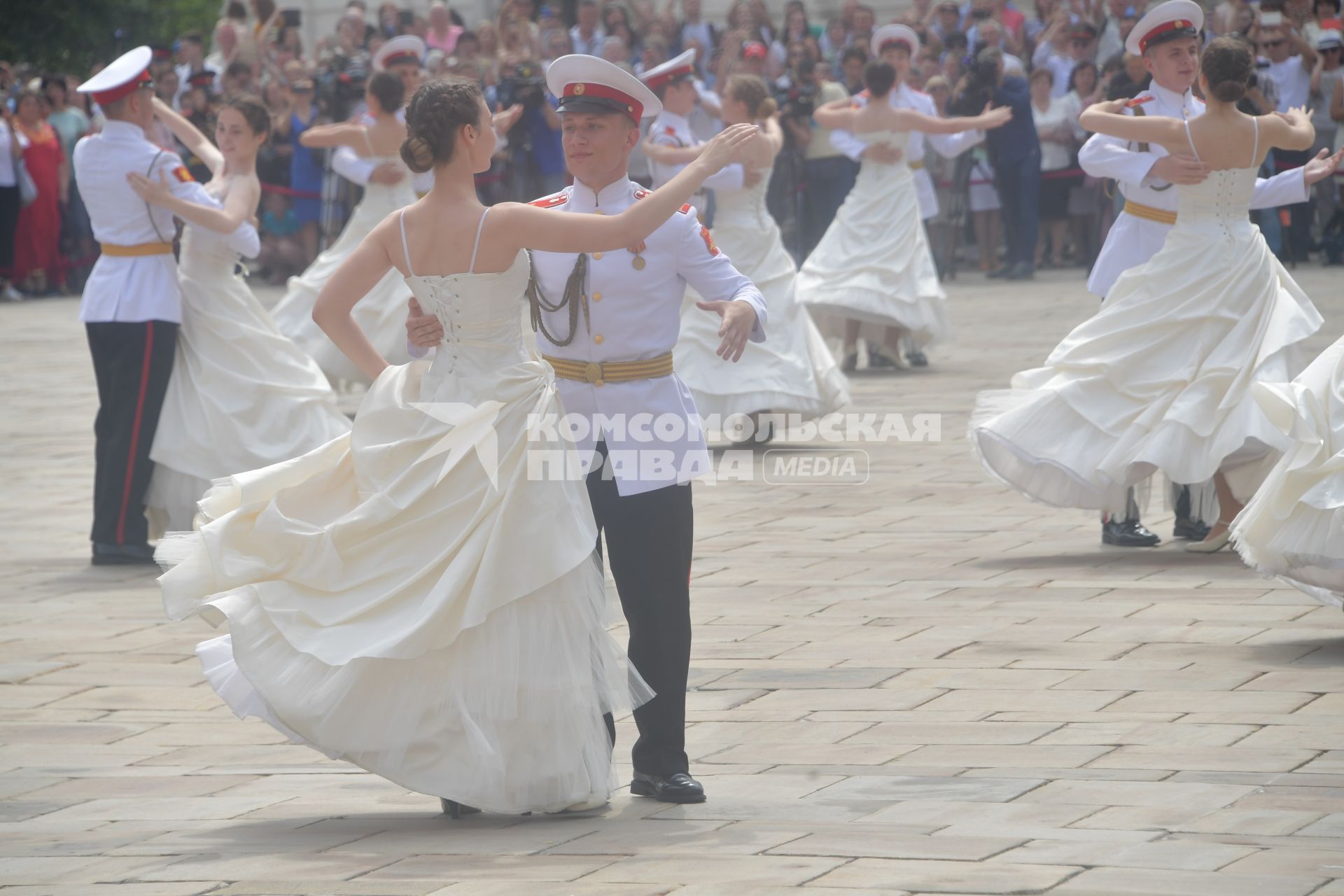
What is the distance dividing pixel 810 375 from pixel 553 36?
33.6 ft

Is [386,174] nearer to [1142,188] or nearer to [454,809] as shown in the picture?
[1142,188]

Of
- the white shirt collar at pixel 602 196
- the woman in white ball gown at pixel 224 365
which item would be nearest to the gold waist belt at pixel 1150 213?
the woman in white ball gown at pixel 224 365

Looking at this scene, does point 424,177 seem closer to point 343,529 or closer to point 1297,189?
point 1297,189

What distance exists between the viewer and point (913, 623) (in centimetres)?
671

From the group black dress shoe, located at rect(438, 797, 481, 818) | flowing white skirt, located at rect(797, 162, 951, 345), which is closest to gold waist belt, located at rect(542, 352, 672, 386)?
black dress shoe, located at rect(438, 797, 481, 818)

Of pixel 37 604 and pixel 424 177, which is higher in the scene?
pixel 424 177

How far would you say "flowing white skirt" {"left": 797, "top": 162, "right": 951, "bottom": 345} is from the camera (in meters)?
13.2

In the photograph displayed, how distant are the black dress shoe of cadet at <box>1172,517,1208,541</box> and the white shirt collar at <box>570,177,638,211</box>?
3816 millimetres

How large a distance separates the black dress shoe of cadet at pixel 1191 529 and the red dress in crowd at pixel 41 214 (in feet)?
50.3

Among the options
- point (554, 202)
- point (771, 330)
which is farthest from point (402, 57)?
point (554, 202)

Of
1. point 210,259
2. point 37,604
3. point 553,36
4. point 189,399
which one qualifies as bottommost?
point 37,604

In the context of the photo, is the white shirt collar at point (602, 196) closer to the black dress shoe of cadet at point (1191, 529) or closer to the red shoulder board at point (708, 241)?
the red shoulder board at point (708, 241)

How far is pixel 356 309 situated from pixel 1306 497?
733 cm

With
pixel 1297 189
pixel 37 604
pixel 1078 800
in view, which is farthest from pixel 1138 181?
pixel 37 604
